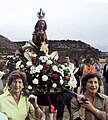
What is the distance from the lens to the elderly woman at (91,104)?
361 centimetres

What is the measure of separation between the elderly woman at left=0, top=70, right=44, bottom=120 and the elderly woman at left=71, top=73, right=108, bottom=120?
64 centimetres

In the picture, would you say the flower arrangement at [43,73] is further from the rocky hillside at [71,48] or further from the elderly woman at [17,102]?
the rocky hillside at [71,48]

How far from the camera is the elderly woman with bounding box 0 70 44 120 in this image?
162 inches

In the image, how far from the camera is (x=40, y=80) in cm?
610

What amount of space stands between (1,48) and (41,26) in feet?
44.0

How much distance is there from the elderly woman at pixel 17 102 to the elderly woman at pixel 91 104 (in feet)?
2.10

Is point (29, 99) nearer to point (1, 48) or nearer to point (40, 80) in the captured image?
point (40, 80)

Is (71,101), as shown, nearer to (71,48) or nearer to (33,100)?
(33,100)

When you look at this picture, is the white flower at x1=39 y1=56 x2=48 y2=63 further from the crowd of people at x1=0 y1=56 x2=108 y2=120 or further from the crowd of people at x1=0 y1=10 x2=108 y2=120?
the crowd of people at x1=0 y1=56 x2=108 y2=120

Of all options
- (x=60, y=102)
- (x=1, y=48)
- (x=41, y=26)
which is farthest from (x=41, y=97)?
(x=1, y=48)

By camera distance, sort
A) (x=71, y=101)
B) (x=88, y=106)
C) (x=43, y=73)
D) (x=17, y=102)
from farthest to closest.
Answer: (x=43, y=73), (x=17, y=102), (x=71, y=101), (x=88, y=106)

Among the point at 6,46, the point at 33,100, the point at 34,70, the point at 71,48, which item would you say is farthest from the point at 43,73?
the point at 6,46

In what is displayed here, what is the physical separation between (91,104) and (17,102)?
0.91 meters

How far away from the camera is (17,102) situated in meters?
4.21
